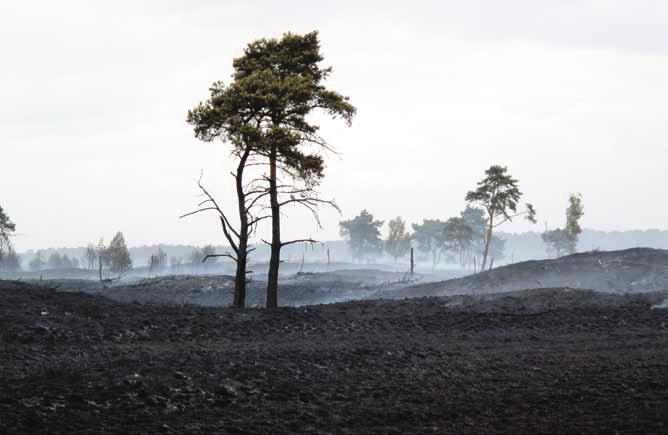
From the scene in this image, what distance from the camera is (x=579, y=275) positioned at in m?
49.4

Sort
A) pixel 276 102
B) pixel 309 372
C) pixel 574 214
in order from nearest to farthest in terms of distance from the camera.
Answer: pixel 309 372 < pixel 276 102 < pixel 574 214

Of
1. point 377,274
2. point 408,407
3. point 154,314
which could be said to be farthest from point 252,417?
point 377,274

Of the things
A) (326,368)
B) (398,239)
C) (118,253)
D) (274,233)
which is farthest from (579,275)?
(398,239)

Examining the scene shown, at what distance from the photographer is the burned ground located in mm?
8523

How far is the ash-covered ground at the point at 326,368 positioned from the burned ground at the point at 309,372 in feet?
0.15

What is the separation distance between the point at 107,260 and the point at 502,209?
72.8 meters

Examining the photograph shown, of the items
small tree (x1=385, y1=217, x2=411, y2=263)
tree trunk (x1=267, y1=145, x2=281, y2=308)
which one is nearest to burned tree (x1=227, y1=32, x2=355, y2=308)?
tree trunk (x1=267, y1=145, x2=281, y2=308)

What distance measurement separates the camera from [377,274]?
10012 centimetres

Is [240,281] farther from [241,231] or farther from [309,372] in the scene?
[309,372]

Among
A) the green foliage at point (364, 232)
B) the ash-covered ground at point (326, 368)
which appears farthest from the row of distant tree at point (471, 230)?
the ash-covered ground at point (326, 368)

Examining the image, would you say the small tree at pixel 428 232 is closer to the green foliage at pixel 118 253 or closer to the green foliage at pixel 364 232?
the green foliage at pixel 364 232

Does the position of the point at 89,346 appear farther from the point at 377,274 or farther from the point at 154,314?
the point at 377,274

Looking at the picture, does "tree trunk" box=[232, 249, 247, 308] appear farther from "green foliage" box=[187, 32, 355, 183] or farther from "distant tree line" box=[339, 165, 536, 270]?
"distant tree line" box=[339, 165, 536, 270]

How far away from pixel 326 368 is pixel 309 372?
0.64 meters
